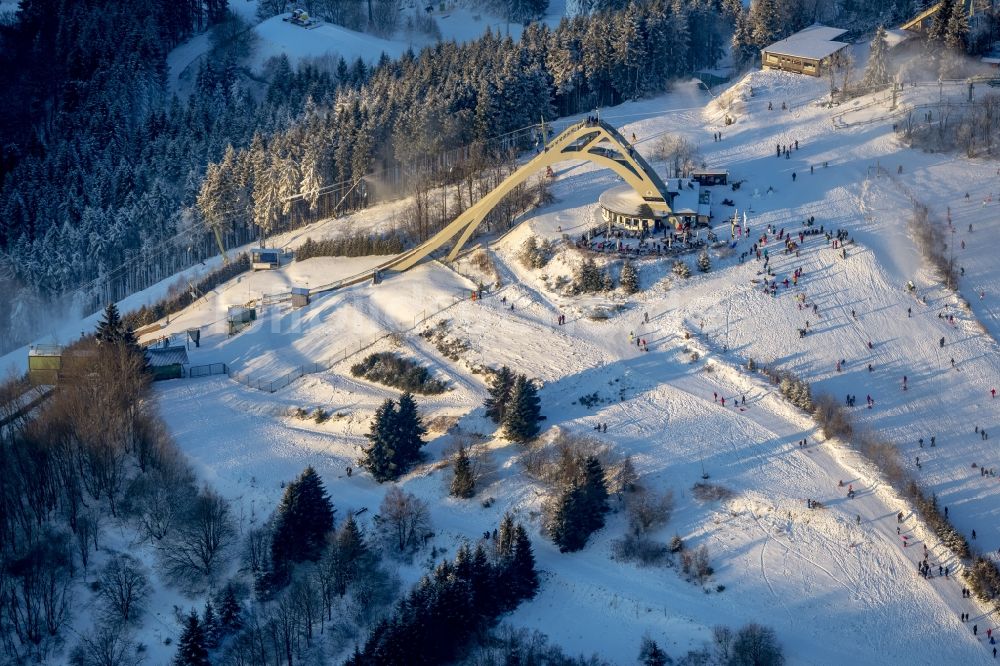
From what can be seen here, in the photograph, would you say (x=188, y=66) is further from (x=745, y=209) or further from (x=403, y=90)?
(x=745, y=209)

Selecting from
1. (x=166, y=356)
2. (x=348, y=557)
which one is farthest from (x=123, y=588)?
(x=166, y=356)

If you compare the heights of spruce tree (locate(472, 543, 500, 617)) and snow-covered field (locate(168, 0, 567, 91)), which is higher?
snow-covered field (locate(168, 0, 567, 91))

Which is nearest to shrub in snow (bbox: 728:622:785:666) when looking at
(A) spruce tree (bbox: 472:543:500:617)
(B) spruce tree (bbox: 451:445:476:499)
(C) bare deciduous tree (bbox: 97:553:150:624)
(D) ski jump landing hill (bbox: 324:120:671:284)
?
(A) spruce tree (bbox: 472:543:500:617)

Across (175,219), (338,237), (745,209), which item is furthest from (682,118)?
(175,219)

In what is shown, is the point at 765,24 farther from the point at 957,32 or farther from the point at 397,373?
the point at 397,373

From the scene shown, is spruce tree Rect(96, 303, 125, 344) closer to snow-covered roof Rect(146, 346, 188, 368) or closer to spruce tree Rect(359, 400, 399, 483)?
snow-covered roof Rect(146, 346, 188, 368)

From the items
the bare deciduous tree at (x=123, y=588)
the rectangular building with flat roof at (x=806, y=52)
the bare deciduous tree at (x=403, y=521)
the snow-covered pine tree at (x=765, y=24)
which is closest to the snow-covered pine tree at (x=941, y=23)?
the rectangular building with flat roof at (x=806, y=52)
